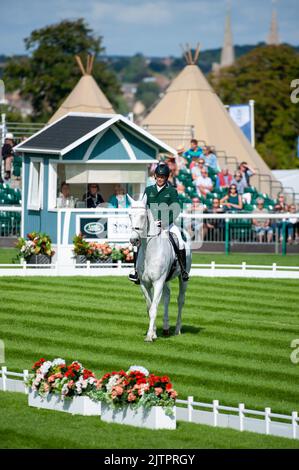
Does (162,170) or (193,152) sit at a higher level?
(193,152)

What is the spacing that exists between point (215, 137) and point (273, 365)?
32617 millimetres

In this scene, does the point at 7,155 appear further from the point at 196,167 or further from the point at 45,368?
the point at 45,368

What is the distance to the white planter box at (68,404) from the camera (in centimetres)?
1638

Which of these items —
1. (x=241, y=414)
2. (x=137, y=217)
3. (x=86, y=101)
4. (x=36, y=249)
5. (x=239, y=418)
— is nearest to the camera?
(x=241, y=414)

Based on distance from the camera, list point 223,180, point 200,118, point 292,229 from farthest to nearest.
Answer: point 200,118 → point 223,180 → point 292,229

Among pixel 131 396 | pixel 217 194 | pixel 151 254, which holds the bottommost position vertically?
pixel 131 396

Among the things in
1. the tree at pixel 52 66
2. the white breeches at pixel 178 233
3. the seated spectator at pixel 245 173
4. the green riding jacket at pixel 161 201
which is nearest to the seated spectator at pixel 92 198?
the seated spectator at pixel 245 173

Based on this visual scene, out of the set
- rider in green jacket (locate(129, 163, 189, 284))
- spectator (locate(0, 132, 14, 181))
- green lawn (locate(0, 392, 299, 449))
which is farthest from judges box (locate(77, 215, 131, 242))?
green lawn (locate(0, 392, 299, 449))

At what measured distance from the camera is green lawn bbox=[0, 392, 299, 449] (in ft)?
47.3

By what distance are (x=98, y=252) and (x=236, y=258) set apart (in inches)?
210

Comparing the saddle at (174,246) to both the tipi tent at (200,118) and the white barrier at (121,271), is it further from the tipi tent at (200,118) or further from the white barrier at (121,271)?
the tipi tent at (200,118)

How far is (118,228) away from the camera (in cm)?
3325

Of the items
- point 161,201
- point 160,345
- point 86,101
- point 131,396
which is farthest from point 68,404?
point 86,101

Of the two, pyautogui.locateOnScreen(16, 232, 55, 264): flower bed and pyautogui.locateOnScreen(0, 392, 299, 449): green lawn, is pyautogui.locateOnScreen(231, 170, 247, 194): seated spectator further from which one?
pyautogui.locateOnScreen(0, 392, 299, 449): green lawn
